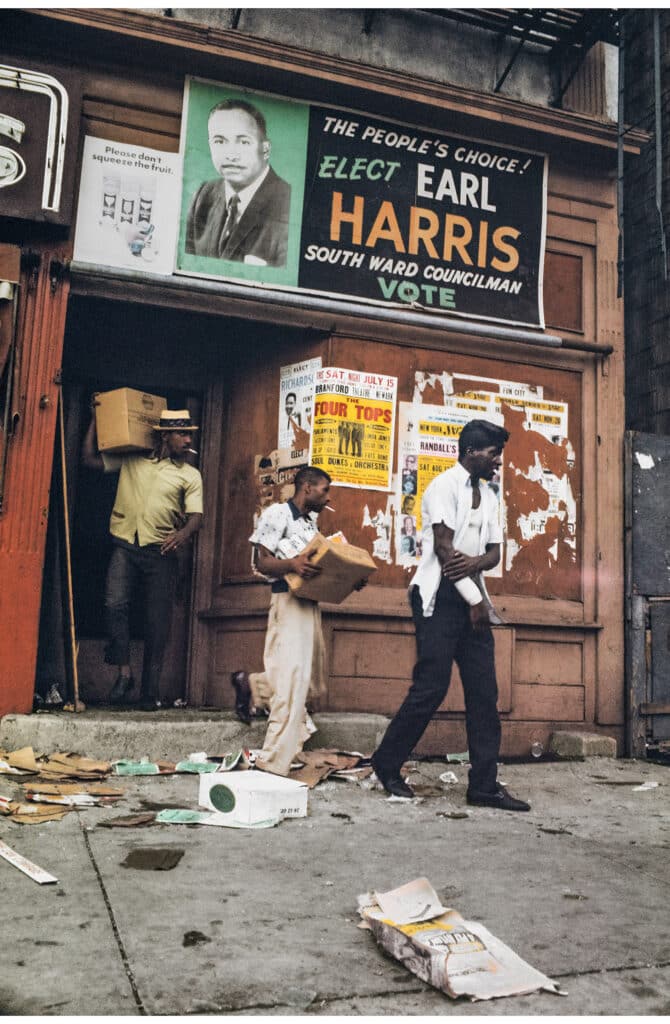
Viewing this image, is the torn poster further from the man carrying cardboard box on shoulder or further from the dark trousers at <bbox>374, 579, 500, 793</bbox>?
the dark trousers at <bbox>374, 579, 500, 793</bbox>

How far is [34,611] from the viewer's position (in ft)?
20.5

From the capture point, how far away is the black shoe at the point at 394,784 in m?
5.33

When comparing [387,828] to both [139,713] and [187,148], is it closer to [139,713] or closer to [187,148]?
[139,713]

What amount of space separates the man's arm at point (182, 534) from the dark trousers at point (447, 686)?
7.23ft

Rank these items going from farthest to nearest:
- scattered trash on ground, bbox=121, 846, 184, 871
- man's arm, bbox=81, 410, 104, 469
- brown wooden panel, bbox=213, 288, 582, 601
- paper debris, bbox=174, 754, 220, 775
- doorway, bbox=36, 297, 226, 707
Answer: doorway, bbox=36, 297, 226, 707 < brown wooden panel, bbox=213, 288, 582, 601 < man's arm, bbox=81, 410, 104, 469 < paper debris, bbox=174, 754, 220, 775 < scattered trash on ground, bbox=121, 846, 184, 871

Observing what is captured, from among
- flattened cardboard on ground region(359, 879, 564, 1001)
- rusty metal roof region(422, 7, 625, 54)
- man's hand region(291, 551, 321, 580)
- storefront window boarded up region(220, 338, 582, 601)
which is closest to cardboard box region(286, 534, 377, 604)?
man's hand region(291, 551, 321, 580)

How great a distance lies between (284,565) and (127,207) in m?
3.01

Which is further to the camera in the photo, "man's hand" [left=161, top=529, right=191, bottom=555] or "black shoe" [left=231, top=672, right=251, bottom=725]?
"man's hand" [left=161, top=529, right=191, bottom=555]

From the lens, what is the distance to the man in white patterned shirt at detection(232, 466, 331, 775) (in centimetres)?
546

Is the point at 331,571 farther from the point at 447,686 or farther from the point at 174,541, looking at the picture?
the point at 174,541

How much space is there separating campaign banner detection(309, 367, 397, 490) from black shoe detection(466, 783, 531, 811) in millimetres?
2551

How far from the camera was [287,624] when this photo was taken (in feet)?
18.1

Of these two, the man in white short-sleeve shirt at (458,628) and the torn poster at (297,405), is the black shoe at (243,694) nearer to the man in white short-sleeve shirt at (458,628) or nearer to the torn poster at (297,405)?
the man in white short-sleeve shirt at (458,628)

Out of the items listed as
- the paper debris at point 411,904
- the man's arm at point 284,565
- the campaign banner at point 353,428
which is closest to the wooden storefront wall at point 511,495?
the campaign banner at point 353,428
